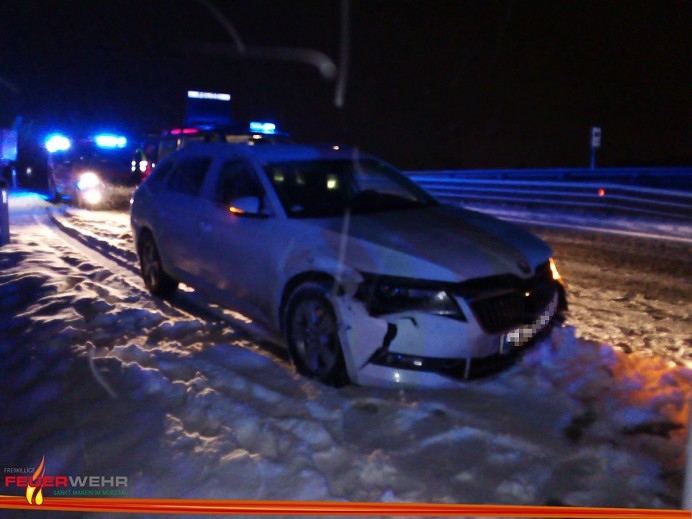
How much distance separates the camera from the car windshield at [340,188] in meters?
5.24

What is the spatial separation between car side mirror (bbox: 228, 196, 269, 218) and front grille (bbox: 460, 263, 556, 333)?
1785 mm

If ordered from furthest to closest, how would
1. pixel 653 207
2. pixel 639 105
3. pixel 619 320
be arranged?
1. pixel 639 105
2. pixel 653 207
3. pixel 619 320

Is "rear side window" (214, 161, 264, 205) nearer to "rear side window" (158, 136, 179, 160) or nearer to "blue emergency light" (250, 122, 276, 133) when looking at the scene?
"rear side window" (158, 136, 179, 160)

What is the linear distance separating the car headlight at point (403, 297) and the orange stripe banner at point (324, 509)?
1270mm

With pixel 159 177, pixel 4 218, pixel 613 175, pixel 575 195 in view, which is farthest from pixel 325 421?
pixel 613 175

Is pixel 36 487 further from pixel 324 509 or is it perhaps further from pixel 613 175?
pixel 613 175

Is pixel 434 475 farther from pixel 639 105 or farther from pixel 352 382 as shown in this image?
pixel 639 105

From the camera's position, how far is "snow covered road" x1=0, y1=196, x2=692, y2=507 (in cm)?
337

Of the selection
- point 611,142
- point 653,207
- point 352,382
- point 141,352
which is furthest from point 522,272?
point 611,142

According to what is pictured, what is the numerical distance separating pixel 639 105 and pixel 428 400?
35.6 m

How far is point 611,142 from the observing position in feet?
118

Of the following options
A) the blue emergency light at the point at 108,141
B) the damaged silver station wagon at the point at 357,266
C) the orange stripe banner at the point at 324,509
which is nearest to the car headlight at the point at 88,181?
the blue emergency light at the point at 108,141

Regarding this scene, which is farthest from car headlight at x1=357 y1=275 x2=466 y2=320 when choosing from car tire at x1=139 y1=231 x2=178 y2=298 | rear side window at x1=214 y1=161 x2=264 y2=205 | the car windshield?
car tire at x1=139 y1=231 x2=178 y2=298

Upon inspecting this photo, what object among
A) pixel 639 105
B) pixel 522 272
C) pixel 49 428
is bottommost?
pixel 49 428
